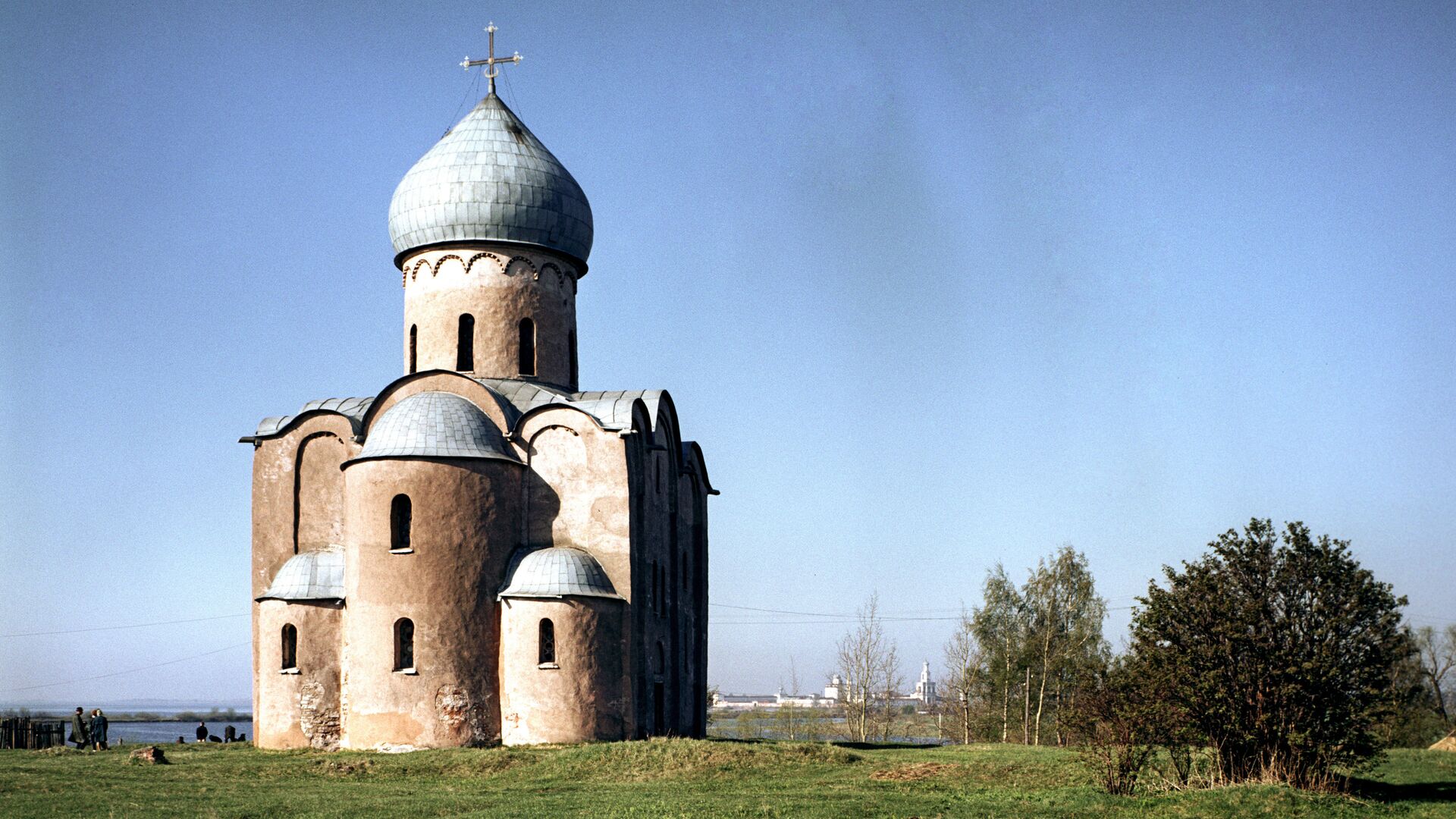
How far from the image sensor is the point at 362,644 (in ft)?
83.7

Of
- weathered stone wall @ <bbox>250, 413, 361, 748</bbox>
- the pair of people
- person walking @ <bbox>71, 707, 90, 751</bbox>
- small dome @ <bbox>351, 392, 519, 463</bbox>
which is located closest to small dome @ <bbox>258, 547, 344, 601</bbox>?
weathered stone wall @ <bbox>250, 413, 361, 748</bbox>

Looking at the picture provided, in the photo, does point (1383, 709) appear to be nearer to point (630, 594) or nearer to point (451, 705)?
point (630, 594)

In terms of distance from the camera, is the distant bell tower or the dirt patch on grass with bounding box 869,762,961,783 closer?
the dirt patch on grass with bounding box 869,762,961,783

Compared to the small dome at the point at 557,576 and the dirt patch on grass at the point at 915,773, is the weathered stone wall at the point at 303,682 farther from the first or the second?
the dirt patch on grass at the point at 915,773

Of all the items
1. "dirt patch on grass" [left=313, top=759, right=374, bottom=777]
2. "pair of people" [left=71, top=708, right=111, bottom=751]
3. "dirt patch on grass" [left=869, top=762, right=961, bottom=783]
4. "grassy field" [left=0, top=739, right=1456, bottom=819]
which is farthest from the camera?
"pair of people" [left=71, top=708, right=111, bottom=751]

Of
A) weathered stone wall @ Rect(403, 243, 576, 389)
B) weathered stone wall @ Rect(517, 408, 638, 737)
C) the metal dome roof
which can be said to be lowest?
weathered stone wall @ Rect(517, 408, 638, 737)

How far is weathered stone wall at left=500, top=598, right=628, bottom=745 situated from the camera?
2530cm

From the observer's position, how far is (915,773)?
2061cm

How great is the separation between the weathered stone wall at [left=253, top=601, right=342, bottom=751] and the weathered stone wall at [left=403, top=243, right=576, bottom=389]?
547 cm

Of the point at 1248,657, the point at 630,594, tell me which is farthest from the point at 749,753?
the point at 1248,657

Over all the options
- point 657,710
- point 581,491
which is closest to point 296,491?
point 581,491

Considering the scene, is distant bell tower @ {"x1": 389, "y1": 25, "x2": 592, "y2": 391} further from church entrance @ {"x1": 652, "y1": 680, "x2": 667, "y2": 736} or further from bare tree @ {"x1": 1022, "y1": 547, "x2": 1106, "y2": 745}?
bare tree @ {"x1": 1022, "y1": 547, "x2": 1106, "y2": 745}

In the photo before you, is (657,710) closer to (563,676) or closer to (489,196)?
(563,676)

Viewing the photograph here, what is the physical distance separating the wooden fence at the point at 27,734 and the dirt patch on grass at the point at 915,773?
17.9 meters
